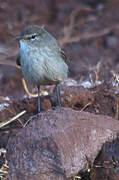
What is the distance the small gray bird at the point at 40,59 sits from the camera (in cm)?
518

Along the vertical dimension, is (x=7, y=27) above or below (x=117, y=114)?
above

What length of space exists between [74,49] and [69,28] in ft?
2.10

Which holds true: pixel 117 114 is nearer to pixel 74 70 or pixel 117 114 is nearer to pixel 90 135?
pixel 90 135

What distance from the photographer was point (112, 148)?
4.15 m

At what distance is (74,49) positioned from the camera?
1031 cm

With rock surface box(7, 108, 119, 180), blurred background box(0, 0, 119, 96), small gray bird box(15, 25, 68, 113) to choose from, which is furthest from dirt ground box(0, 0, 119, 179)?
rock surface box(7, 108, 119, 180)

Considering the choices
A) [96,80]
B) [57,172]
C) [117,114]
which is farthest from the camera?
[96,80]

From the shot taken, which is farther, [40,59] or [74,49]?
[74,49]

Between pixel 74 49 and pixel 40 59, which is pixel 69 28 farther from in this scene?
pixel 40 59

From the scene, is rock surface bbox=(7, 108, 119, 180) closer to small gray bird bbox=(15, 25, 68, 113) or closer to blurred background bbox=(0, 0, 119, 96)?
small gray bird bbox=(15, 25, 68, 113)

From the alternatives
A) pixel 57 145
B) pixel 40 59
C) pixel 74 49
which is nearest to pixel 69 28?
pixel 74 49

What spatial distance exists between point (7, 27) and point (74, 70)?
2.29 m

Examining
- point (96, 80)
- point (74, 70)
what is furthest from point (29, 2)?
point (96, 80)

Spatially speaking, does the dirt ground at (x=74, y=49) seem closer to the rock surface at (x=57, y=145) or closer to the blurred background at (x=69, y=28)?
the blurred background at (x=69, y=28)
